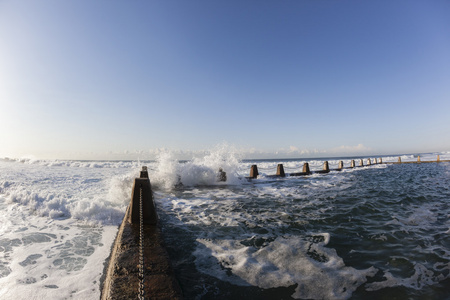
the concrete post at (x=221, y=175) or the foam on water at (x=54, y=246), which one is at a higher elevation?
the concrete post at (x=221, y=175)

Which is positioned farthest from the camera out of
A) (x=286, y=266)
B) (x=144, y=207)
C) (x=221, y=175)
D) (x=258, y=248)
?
(x=221, y=175)

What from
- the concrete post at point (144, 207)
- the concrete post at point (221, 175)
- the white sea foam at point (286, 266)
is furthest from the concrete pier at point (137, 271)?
the concrete post at point (221, 175)

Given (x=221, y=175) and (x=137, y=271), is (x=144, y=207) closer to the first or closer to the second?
(x=137, y=271)

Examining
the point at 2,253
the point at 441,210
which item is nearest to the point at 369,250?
the point at 441,210

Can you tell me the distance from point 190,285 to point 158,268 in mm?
429

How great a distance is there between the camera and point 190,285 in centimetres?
225

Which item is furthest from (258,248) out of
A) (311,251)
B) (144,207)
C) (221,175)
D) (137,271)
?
(221,175)

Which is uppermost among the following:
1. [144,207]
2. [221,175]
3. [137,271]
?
[144,207]

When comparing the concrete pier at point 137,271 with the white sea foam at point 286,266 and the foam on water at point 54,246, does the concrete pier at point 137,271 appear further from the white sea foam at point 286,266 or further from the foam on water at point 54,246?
the white sea foam at point 286,266

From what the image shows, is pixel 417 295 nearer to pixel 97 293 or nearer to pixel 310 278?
pixel 310 278

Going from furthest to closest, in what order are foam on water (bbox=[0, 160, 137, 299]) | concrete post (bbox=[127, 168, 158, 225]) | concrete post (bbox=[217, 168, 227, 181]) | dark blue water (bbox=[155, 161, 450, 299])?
concrete post (bbox=[217, 168, 227, 181])
concrete post (bbox=[127, 168, 158, 225])
foam on water (bbox=[0, 160, 137, 299])
dark blue water (bbox=[155, 161, 450, 299])

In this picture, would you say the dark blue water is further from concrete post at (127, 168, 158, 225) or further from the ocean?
concrete post at (127, 168, 158, 225)

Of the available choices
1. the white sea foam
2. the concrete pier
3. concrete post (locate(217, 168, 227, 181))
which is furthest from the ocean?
concrete post (locate(217, 168, 227, 181))

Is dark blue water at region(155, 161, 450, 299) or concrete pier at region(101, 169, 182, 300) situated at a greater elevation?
concrete pier at region(101, 169, 182, 300)
